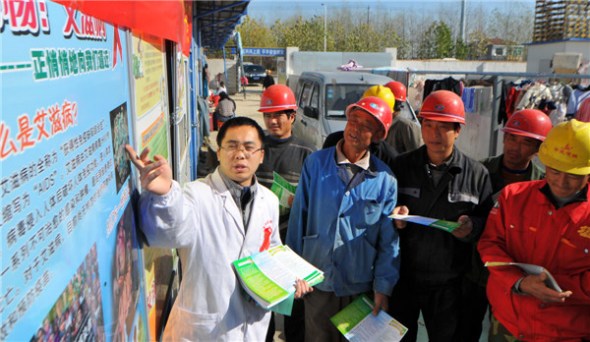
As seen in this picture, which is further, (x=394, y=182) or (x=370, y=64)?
(x=370, y=64)

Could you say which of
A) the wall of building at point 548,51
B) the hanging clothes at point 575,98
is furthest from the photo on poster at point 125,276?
the wall of building at point 548,51

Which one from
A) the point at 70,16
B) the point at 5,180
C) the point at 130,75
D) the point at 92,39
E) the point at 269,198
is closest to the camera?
the point at 5,180

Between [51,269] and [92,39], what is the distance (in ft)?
2.12

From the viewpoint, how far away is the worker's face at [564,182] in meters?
1.92

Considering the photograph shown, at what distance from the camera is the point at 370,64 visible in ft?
76.8

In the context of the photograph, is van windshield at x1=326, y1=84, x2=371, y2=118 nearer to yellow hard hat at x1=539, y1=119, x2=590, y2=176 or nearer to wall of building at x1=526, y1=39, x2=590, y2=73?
yellow hard hat at x1=539, y1=119, x2=590, y2=176

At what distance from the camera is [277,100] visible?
336 centimetres

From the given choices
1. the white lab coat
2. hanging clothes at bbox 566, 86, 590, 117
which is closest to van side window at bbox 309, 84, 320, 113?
hanging clothes at bbox 566, 86, 590, 117

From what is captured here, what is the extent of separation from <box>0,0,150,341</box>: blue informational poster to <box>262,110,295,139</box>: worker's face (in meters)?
1.71

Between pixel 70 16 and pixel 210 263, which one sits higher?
pixel 70 16

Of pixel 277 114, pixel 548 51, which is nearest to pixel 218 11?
pixel 277 114

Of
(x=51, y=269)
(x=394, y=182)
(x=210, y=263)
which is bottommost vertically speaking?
(x=210, y=263)

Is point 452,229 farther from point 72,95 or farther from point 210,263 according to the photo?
point 72,95

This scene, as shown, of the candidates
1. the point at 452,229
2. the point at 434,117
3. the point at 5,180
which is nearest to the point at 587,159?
the point at 452,229
